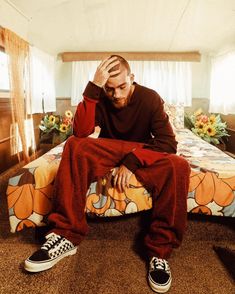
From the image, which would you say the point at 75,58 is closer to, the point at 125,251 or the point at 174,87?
the point at 174,87

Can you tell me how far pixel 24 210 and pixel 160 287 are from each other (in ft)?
2.67

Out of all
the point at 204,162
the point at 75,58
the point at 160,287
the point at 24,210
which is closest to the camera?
the point at 160,287

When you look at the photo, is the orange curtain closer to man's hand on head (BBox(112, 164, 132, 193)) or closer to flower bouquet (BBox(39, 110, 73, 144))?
flower bouquet (BBox(39, 110, 73, 144))

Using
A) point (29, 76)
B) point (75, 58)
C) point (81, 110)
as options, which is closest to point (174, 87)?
point (75, 58)

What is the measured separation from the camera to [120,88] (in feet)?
4.79

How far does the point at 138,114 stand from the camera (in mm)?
1528

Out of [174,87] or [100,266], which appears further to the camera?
[174,87]

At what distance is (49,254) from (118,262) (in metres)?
0.37

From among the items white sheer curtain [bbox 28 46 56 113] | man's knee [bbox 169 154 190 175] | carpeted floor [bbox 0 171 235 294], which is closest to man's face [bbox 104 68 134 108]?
man's knee [bbox 169 154 190 175]

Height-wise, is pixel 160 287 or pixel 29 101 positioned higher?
pixel 29 101

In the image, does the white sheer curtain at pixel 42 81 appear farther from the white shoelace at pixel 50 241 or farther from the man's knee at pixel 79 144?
the white shoelace at pixel 50 241

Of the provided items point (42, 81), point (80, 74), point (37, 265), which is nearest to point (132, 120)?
point (37, 265)

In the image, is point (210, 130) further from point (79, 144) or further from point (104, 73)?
point (79, 144)

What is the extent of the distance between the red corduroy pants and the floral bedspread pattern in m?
0.10
